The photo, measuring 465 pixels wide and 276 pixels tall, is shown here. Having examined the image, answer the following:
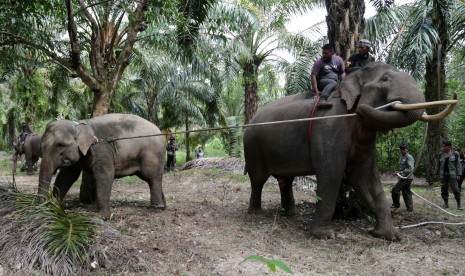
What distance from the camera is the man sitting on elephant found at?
716cm

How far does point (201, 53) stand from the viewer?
12445 millimetres

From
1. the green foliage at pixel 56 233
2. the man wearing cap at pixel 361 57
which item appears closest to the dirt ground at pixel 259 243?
the green foliage at pixel 56 233

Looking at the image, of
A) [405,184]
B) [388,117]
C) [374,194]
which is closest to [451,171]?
[405,184]

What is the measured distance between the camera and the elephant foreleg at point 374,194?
650 cm

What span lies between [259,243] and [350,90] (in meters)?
2.59

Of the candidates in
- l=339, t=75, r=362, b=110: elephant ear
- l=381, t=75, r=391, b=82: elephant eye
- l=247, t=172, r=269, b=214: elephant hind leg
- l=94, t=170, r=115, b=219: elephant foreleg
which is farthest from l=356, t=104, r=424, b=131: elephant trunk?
l=94, t=170, r=115, b=219: elephant foreleg

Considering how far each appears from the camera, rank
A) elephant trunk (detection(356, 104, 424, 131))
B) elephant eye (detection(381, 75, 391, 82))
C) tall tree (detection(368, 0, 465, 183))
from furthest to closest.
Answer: tall tree (detection(368, 0, 465, 183))
elephant eye (detection(381, 75, 391, 82))
elephant trunk (detection(356, 104, 424, 131))

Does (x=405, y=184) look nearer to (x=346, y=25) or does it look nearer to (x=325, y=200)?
(x=325, y=200)

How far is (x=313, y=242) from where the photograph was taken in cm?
629

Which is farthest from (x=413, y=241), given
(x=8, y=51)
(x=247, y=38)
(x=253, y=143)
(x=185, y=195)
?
(x=247, y=38)

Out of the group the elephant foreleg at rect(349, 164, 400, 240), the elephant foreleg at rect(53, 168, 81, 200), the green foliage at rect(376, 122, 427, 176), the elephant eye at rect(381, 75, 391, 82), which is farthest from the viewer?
the green foliage at rect(376, 122, 427, 176)

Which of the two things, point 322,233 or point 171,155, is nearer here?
point 322,233

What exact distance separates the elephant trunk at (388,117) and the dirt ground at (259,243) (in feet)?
5.55

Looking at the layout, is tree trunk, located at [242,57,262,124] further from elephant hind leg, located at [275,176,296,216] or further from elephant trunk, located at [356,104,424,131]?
elephant trunk, located at [356,104,424,131]
